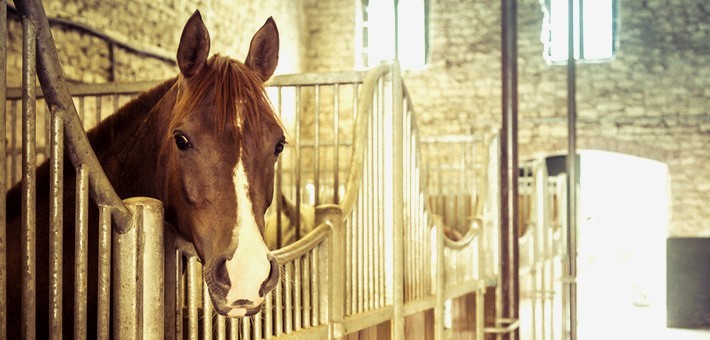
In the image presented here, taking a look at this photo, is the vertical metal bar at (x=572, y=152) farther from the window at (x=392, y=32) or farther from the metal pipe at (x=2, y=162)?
the window at (x=392, y=32)

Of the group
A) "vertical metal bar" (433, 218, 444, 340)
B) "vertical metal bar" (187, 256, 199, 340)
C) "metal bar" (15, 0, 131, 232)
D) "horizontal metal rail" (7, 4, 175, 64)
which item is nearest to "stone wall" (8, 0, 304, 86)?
"horizontal metal rail" (7, 4, 175, 64)

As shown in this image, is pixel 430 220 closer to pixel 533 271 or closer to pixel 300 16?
pixel 533 271

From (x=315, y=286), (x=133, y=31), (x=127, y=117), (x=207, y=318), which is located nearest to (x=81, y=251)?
(x=207, y=318)

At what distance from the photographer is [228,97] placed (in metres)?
1.49

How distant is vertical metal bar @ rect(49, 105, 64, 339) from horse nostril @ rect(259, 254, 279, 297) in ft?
0.98

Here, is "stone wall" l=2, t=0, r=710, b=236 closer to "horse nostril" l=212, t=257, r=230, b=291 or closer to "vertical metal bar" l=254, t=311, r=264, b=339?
"vertical metal bar" l=254, t=311, r=264, b=339

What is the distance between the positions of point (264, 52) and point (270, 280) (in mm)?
545

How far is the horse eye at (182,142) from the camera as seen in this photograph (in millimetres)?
1464

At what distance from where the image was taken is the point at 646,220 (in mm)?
11758

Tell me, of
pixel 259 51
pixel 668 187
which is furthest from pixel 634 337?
pixel 259 51

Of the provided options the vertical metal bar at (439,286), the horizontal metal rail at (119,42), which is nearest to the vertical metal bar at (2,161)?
the vertical metal bar at (439,286)

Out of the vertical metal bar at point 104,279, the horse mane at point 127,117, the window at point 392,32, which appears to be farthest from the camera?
the window at point 392,32

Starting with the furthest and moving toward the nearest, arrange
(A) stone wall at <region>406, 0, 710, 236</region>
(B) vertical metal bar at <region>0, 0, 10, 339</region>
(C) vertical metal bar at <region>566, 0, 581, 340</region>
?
(A) stone wall at <region>406, 0, 710, 236</region>
(C) vertical metal bar at <region>566, 0, 581, 340</region>
(B) vertical metal bar at <region>0, 0, 10, 339</region>

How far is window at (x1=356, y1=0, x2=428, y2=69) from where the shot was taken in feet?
32.9
